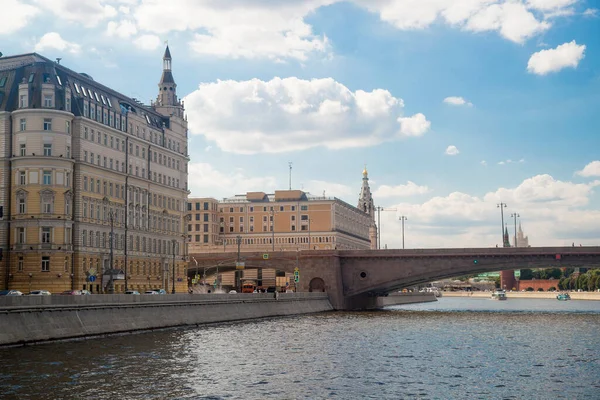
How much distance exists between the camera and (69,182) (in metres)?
98.2

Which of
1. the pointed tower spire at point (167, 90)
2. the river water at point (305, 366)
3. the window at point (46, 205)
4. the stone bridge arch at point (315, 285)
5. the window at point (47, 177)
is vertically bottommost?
the river water at point (305, 366)

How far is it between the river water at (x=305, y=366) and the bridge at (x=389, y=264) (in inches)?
1813

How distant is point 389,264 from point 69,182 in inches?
2033

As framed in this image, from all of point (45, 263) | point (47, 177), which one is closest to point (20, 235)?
point (45, 263)

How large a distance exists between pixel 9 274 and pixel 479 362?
212 feet

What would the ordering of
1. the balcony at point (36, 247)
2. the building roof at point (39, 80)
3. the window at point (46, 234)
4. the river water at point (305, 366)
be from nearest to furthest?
1. the river water at point (305, 366)
2. the balcony at point (36, 247)
3. the window at point (46, 234)
4. the building roof at point (39, 80)

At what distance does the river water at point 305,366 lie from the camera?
122 ft

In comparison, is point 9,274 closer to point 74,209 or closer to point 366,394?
point 74,209

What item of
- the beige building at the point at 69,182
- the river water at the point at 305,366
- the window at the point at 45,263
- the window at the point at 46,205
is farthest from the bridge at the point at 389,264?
the river water at the point at 305,366

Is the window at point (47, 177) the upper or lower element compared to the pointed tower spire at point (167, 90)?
lower

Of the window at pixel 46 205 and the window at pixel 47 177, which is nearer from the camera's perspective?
the window at pixel 46 205

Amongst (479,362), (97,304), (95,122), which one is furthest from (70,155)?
(479,362)

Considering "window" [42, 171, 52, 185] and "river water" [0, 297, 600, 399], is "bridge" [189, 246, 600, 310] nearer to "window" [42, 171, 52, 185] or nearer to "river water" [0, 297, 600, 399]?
"window" [42, 171, 52, 185]

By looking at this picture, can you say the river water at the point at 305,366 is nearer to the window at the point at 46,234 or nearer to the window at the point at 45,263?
the window at the point at 45,263
